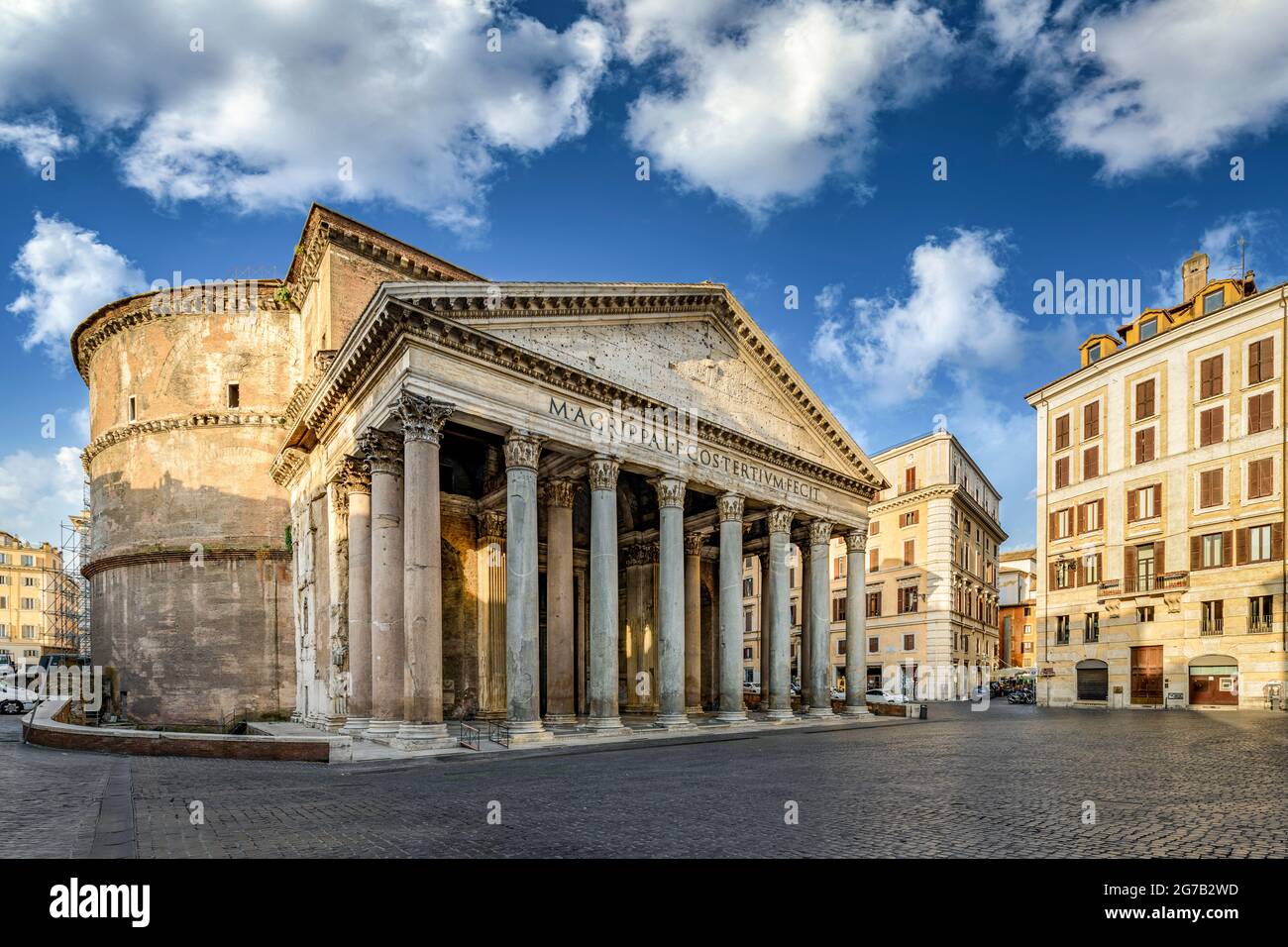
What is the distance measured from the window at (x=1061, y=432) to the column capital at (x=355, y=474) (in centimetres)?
3135

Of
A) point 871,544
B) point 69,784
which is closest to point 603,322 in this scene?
point 69,784

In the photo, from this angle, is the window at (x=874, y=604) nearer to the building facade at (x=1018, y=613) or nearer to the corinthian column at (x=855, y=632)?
the corinthian column at (x=855, y=632)

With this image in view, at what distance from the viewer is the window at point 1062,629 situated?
37.5 metres

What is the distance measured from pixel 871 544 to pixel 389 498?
3943 centimetres

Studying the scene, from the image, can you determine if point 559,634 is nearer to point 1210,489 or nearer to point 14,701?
point 1210,489

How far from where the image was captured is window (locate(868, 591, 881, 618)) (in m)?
51.3

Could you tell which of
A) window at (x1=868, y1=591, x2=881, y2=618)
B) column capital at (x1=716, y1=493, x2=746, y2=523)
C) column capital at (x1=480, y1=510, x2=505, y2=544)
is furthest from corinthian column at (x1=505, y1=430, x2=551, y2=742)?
window at (x1=868, y1=591, x2=881, y2=618)

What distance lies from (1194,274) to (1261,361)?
7820 mm

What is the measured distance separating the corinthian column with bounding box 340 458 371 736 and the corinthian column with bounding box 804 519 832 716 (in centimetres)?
1448

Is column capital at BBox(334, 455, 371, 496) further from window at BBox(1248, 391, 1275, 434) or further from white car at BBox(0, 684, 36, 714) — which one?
window at BBox(1248, 391, 1275, 434)

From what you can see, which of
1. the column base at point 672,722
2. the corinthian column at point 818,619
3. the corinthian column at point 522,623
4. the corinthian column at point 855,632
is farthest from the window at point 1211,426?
the corinthian column at point 522,623

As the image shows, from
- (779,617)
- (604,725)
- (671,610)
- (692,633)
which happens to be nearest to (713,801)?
(604,725)

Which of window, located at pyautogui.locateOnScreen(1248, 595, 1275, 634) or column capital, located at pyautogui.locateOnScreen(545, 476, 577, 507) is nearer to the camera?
column capital, located at pyautogui.locateOnScreen(545, 476, 577, 507)
